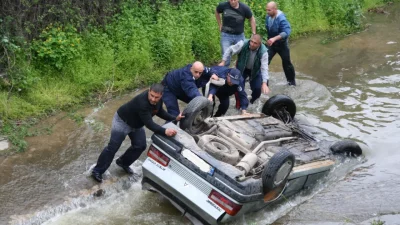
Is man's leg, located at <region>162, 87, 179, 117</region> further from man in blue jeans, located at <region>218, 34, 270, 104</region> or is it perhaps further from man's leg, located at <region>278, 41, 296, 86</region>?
man's leg, located at <region>278, 41, 296, 86</region>

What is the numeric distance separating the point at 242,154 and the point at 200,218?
114cm

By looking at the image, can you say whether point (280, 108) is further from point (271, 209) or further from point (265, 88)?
point (271, 209)

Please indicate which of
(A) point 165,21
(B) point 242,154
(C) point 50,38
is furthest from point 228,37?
(B) point 242,154

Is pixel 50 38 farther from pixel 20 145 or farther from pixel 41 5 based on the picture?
pixel 20 145

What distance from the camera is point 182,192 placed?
6.23m

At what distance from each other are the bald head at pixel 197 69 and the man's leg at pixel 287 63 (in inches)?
143

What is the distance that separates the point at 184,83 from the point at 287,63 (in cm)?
390

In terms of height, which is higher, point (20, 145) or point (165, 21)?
point (165, 21)

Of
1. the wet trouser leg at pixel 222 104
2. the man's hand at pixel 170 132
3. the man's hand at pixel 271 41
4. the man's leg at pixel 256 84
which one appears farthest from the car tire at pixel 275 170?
the man's hand at pixel 271 41

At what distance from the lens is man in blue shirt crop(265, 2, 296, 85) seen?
35.2 ft

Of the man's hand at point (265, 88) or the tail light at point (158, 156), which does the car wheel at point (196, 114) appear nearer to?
the tail light at point (158, 156)

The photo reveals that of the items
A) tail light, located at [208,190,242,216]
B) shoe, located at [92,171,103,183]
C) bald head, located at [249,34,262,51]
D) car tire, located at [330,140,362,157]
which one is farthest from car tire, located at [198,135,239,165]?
bald head, located at [249,34,262,51]

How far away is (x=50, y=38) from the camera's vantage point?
10.0 metres

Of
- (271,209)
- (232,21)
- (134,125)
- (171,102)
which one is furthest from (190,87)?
(232,21)
